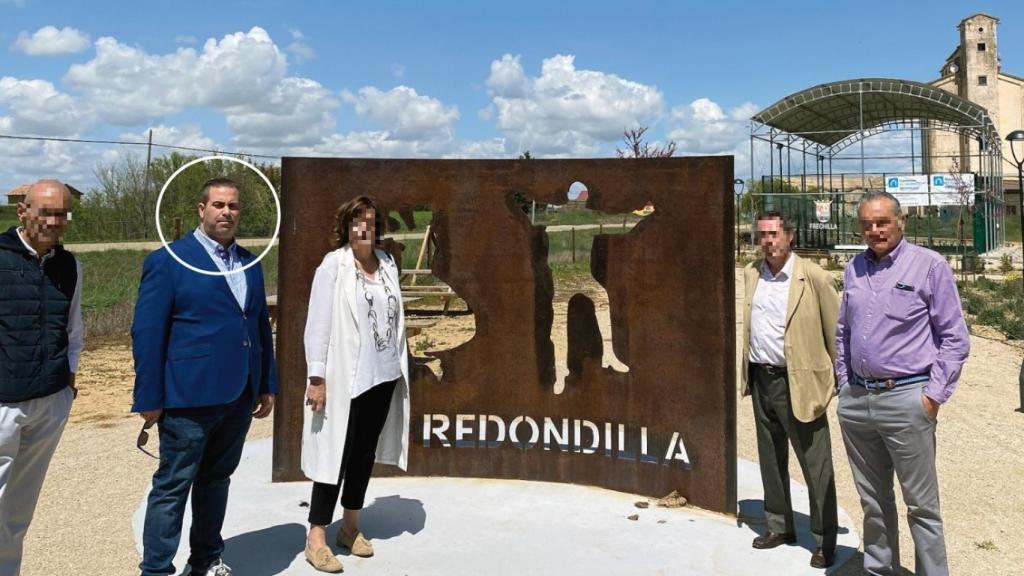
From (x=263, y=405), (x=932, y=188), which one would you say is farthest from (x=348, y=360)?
(x=932, y=188)

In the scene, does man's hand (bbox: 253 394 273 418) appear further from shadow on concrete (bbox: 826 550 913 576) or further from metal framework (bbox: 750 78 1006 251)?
metal framework (bbox: 750 78 1006 251)

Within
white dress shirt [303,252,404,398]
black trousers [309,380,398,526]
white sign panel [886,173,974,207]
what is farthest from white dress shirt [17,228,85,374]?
white sign panel [886,173,974,207]

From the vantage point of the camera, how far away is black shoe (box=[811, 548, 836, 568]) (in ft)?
13.1

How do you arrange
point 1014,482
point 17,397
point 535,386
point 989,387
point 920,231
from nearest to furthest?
point 17,397 < point 535,386 < point 1014,482 < point 989,387 < point 920,231

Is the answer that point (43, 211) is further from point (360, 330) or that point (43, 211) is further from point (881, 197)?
point (881, 197)

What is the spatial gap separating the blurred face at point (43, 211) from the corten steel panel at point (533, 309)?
2.03 m

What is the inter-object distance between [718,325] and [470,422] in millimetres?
1815

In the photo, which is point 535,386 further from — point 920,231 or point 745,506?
point 920,231

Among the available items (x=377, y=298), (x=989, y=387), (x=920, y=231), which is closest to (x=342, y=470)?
(x=377, y=298)

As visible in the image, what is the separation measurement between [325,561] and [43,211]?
204 cm

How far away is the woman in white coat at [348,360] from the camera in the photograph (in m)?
3.76

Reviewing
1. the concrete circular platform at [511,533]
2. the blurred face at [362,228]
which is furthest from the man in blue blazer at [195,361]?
the concrete circular platform at [511,533]

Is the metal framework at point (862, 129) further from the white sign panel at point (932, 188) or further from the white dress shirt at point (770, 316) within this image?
the white dress shirt at point (770, 316)

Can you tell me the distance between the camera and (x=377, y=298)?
3.85m
